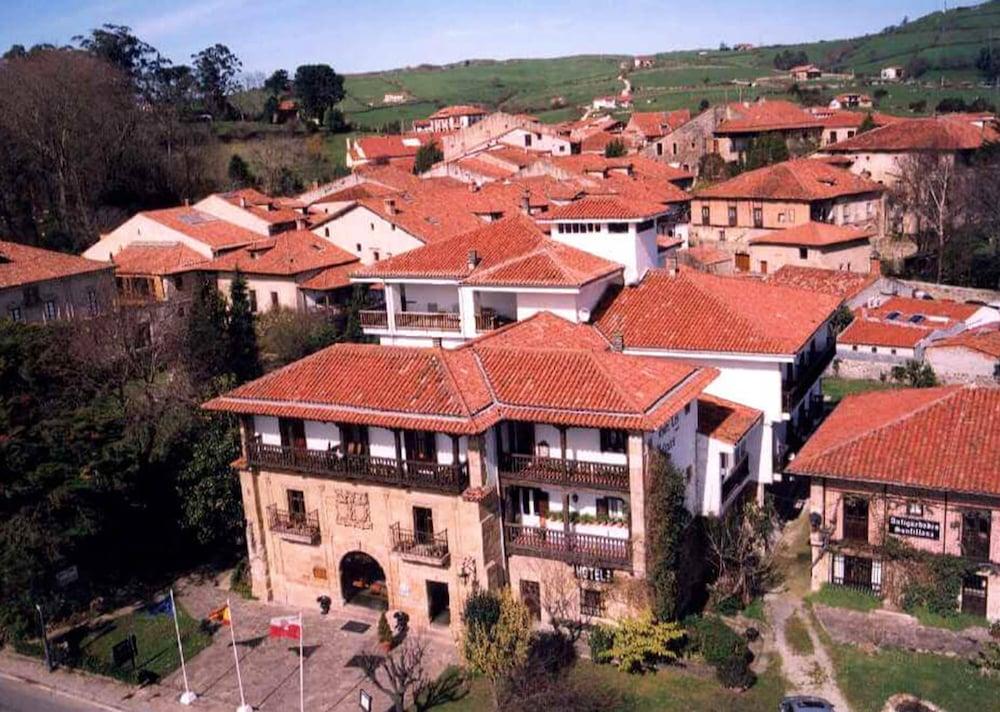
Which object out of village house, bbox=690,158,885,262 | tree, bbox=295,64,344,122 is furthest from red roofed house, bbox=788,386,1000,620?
tree, bbox=295,64,344,122

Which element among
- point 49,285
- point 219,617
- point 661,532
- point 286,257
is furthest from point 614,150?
point 219,617

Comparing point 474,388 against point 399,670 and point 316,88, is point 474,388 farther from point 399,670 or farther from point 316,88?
point 316,88

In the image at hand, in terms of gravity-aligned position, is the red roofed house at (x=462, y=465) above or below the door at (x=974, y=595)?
above

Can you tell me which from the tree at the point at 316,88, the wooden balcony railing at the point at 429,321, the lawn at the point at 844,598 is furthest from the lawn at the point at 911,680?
the tree at the point at 316,88

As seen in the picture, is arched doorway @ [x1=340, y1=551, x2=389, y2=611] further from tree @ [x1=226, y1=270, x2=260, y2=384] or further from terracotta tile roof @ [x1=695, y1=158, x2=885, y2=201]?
terracotta tile roof @ [x1=695, y1=158, x2=885, y2=201]

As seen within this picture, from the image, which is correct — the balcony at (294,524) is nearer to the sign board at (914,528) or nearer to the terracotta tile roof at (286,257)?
the sign board at (914,528)

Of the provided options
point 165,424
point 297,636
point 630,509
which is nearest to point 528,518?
point 630,509
